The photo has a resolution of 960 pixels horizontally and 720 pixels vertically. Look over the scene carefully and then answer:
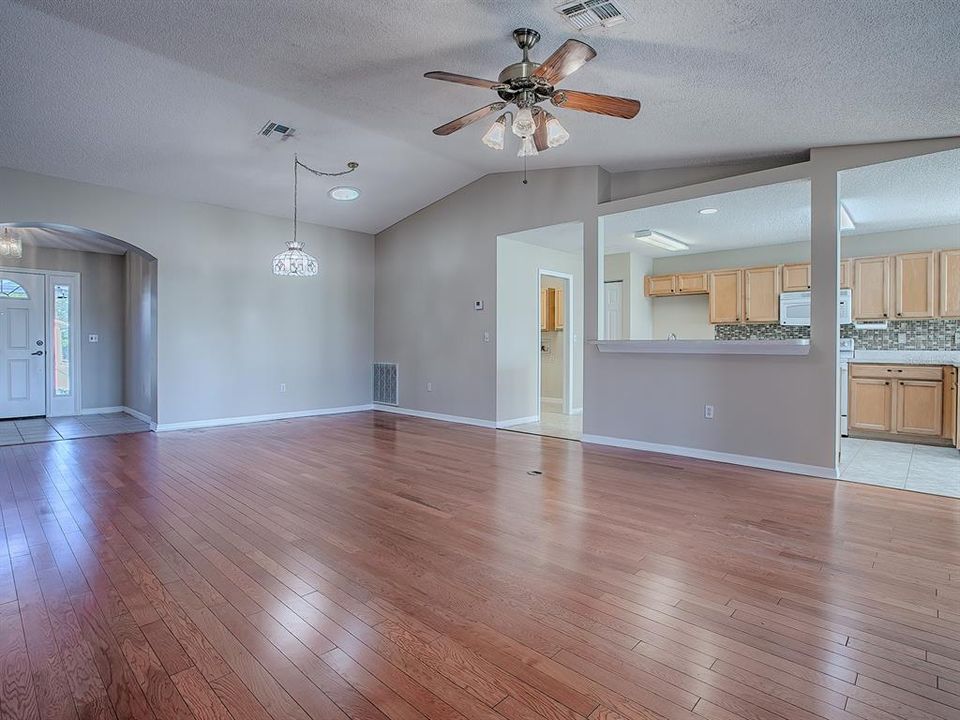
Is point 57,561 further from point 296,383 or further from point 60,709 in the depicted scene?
point 296,383

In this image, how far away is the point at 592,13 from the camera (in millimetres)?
2660

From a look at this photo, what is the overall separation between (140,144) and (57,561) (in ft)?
13.1

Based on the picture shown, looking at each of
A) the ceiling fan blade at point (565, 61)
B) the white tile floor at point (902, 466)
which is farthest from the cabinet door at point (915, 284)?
the ceiling fan blade at point (565, 61)

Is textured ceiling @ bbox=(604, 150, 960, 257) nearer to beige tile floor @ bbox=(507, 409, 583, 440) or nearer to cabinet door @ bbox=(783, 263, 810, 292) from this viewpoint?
cabinet door @ bbox=(783, 263, 810, 292)

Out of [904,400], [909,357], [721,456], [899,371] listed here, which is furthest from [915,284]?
[721,456]

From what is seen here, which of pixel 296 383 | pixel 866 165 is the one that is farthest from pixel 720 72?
pixel 296 383

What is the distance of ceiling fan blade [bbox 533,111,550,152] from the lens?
3.01 meters

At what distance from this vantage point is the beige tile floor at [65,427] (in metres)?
5.82

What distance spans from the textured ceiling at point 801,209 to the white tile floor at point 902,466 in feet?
7.82

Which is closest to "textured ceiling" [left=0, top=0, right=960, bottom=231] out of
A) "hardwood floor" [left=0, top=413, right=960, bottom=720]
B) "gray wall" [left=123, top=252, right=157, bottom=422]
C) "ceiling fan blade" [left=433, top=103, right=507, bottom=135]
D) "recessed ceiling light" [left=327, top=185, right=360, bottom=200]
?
"ceiling fan blade" [left=433, top=103, right=507, bottom=135]

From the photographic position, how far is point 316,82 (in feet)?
12.8

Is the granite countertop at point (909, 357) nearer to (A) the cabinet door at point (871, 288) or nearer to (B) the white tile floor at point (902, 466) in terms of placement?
(A) the cabinet door at point (871, 288)

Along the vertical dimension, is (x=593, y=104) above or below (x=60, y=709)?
above

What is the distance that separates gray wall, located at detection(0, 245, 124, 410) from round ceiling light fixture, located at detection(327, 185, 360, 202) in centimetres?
429
